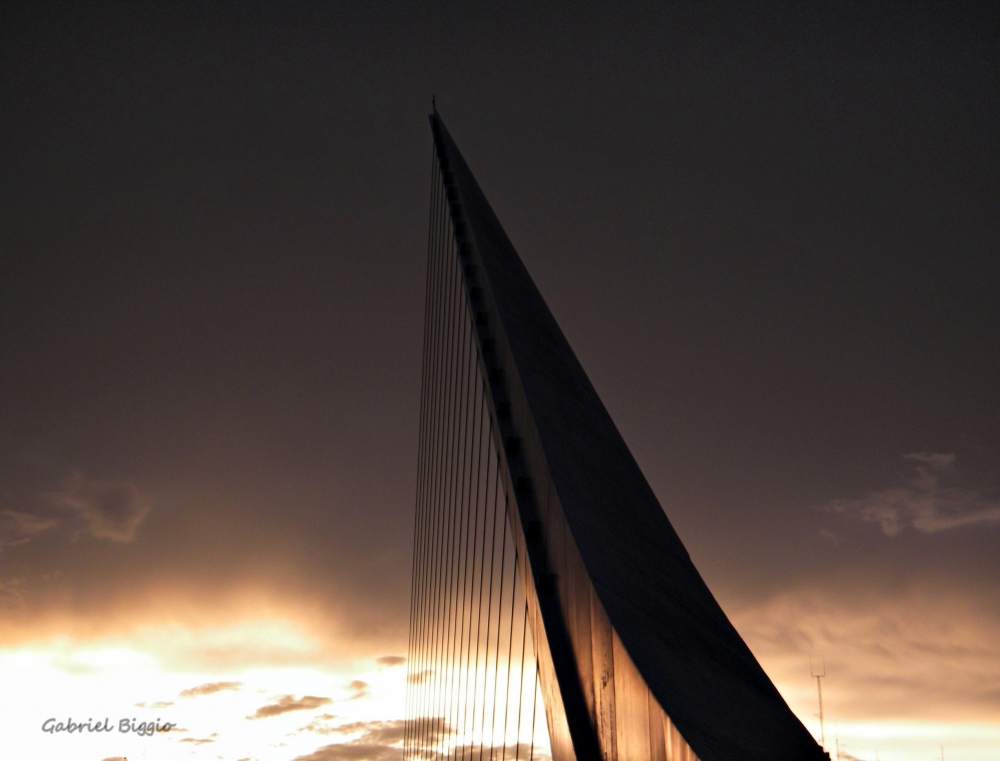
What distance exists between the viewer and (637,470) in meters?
10.3

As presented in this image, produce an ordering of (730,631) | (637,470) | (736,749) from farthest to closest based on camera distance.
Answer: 1. (637,470)
2. (730,631)
3. (736,749)

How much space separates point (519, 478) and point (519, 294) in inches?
163

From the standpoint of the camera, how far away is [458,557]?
1402 cm

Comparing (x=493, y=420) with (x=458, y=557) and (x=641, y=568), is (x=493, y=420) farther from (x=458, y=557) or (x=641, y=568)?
(x=458, y=557)

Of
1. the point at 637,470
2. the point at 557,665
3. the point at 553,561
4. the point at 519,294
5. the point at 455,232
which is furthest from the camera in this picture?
the point at 455,232

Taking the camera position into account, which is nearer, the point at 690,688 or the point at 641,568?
the point at 690,688

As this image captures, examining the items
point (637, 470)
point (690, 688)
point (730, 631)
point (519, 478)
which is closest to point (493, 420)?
point (519, 478)

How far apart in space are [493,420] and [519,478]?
1.10 m

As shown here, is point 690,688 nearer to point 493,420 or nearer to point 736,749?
point 736,749

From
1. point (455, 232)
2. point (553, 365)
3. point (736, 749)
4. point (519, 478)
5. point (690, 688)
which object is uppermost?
point (455, 232)

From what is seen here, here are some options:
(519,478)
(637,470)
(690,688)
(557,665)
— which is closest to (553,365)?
(637,470)

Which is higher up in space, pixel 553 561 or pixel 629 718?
pixel 553 561

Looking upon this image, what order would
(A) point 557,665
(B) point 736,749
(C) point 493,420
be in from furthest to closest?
(C) point 493,420, (A) point 557,665, (B) point 736,749

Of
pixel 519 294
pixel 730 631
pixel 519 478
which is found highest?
pixel 519 294
